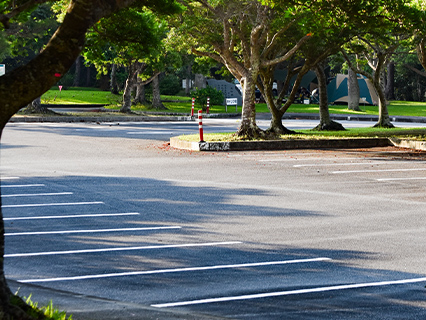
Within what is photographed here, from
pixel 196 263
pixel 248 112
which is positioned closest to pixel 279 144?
pixel 248 112

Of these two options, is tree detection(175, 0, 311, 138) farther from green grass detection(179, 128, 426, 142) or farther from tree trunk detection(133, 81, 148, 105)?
tree trunk detection(133, 81, 148, 105)

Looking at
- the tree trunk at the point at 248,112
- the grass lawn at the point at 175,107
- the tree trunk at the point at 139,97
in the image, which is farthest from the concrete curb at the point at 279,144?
the tree trunk at the point at 139,97

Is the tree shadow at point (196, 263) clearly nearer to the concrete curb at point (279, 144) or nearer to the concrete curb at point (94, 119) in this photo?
the concrete curb at point (279, 144)

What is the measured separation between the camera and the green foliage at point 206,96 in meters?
42.3

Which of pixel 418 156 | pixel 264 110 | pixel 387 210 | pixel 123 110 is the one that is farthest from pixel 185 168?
pixel 264 110

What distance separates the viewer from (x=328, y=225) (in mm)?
8625

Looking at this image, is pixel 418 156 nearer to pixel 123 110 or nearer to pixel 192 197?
pixel 192 197

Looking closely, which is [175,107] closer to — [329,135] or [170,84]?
[170,84]

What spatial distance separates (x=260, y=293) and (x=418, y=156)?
12.6 metres

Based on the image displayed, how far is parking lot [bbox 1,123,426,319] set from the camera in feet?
18.6

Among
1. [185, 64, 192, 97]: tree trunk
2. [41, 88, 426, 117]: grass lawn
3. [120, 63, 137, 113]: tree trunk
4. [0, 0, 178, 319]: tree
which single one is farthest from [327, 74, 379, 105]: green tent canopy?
[0, 0, 178, 319]: tree

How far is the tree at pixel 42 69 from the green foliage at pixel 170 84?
162 feet

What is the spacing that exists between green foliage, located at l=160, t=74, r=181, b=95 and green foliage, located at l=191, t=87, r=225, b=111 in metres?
11.0

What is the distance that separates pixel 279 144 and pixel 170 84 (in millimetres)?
36629
